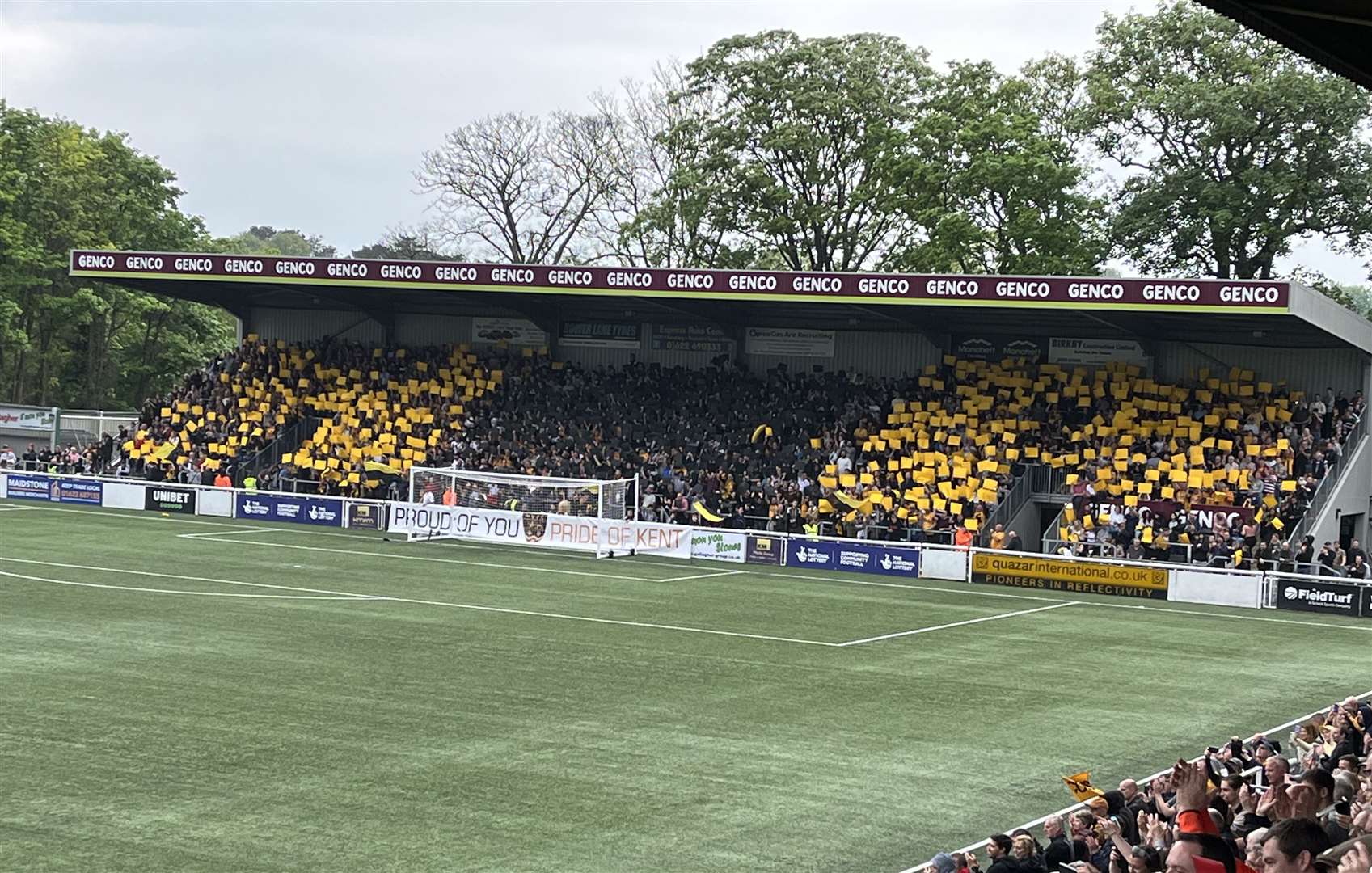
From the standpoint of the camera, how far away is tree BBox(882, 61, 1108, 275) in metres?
61.4

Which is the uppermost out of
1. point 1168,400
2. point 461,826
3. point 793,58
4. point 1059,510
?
point 793,58

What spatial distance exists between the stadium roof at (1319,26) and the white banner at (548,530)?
30.6 m

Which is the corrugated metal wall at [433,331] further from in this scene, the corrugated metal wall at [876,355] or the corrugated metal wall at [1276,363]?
the corrugated metal wall at [1276,363]

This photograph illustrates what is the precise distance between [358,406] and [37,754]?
3908 centimetres

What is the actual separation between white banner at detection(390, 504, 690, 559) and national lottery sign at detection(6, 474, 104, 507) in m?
14.0

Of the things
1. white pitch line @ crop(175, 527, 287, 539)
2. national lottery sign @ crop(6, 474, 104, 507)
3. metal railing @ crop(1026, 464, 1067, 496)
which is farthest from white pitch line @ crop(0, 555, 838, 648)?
metal railing @ crop(1026, 464, 1067, 496)

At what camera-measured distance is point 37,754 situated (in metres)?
15.9

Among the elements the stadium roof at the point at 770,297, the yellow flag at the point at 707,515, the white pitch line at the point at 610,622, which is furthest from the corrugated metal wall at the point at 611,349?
the white pitch line at the point at 610,622

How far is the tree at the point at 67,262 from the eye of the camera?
77.2m

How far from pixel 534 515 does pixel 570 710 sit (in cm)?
2256

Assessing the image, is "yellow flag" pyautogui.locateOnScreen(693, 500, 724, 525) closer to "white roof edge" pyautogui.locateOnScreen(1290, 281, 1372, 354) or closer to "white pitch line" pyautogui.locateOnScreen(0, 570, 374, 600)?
"white pitch line" pyautogui.locateOnScreen(0, 570, 374, 600)

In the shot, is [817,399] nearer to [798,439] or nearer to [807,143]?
[798,439]

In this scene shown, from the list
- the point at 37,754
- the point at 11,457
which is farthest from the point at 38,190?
the point at 37,754

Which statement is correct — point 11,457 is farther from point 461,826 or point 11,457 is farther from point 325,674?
point 461,826
